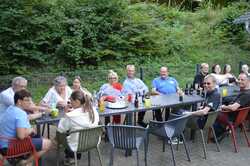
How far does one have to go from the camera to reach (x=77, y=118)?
16.1 feet

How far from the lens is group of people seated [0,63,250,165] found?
4554mm

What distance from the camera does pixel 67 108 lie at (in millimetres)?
5738

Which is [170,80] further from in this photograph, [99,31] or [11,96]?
[99,31]

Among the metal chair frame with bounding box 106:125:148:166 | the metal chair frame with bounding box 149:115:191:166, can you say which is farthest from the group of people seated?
the metal chair frame with bounding box 149:115:191:166

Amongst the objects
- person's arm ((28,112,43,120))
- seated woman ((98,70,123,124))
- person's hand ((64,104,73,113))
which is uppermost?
seated woman ((98,70,123,124))

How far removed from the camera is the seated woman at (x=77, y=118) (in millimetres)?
4840

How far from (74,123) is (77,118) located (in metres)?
0.08

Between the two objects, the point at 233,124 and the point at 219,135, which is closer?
the point at 233,124

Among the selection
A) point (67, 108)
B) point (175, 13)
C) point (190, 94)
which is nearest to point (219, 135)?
point (190, 94)

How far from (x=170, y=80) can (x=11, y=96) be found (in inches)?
141

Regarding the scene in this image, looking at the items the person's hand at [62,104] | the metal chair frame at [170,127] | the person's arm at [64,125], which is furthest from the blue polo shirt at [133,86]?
the person's arm at [64,125]

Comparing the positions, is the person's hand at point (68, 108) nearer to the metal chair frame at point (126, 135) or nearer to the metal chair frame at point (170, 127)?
the metal chair frame at point (126, 135)

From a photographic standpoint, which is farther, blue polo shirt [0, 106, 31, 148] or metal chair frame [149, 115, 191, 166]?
metal chair frame [149, 115, 191, 166]

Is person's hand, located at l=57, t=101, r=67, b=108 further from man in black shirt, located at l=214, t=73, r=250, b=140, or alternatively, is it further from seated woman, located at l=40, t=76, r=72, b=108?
man in black shirt, located at l=214, t=73, r=250, b=140
